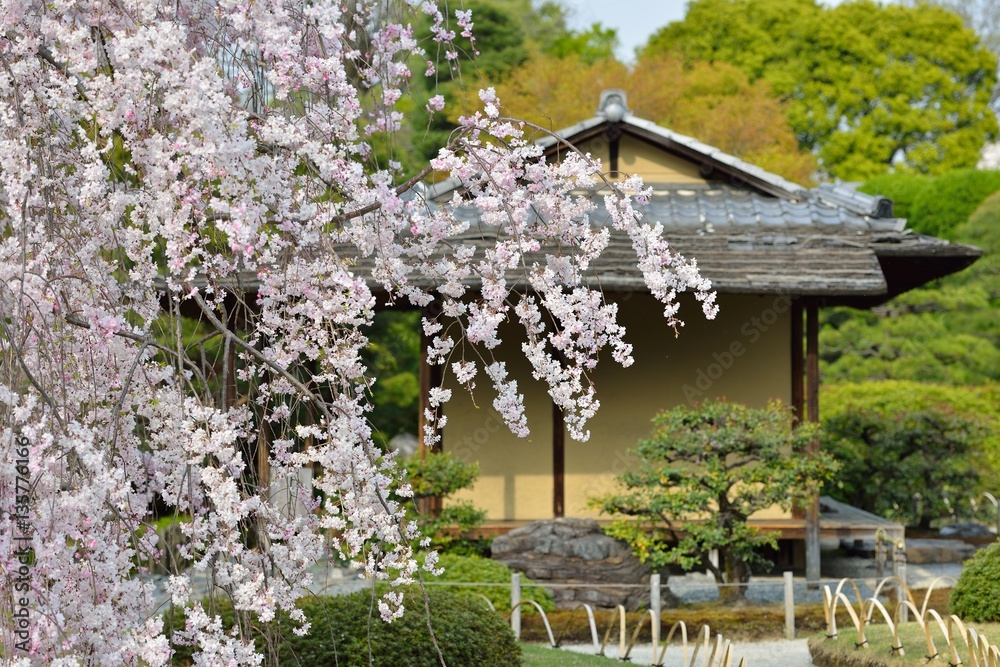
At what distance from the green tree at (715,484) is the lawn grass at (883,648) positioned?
5.40ft

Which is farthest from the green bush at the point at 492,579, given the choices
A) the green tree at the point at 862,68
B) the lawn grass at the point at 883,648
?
the green tree at the point at 862,68

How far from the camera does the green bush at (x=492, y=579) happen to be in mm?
8266

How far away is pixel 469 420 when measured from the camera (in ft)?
35.9

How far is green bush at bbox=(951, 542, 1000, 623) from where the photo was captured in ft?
23.2

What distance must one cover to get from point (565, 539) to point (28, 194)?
266 inches

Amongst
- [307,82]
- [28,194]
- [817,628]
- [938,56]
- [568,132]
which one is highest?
[938,56]

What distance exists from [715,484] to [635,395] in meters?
2.07

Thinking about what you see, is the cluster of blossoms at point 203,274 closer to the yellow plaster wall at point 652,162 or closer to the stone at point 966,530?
the yellow plaster wall at point 652,162

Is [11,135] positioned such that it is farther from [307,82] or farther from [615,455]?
[615,455]

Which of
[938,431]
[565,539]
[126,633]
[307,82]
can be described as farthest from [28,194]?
[938,431]

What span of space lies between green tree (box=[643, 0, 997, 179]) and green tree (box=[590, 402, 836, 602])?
1912 centimetres

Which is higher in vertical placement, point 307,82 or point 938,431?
point 307,82

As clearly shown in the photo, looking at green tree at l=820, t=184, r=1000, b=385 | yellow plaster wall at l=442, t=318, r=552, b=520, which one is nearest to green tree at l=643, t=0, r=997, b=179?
green tree at l=820, t=184, r=1000, b=385

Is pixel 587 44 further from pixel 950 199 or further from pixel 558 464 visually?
pixel 558 464
